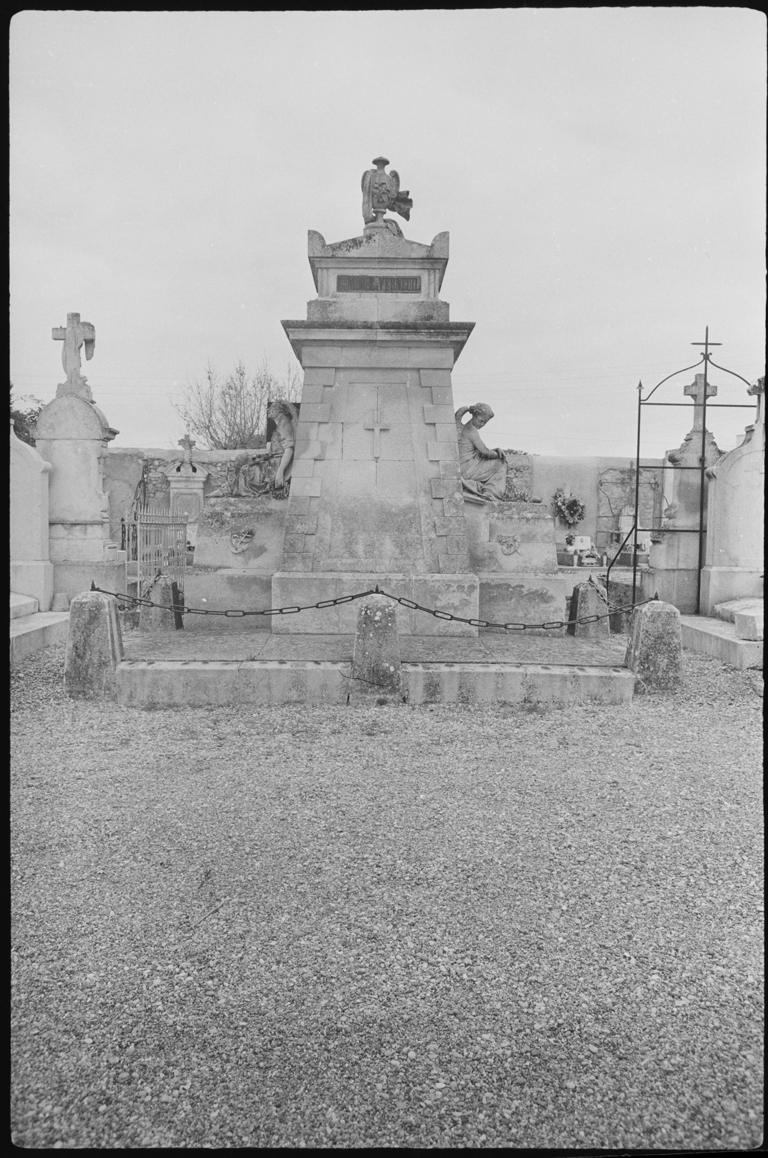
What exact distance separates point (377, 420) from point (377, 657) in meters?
3.17

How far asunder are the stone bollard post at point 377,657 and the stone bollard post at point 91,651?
1.89 meters

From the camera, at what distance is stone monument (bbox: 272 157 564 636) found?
7703mm

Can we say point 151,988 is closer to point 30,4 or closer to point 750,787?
point 30,4

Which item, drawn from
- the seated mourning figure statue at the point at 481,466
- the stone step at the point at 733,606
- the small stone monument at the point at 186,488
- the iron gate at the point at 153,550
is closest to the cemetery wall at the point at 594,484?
the small stone monument at the point at 186,488

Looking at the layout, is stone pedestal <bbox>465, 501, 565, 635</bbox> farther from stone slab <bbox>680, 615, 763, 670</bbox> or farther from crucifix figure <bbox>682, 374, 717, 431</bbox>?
crucifix figure <bbox>682, 374, 717, 431</bbox>

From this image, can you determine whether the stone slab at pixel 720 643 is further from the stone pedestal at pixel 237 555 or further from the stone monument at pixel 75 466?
the stone monument at pixel 75 466

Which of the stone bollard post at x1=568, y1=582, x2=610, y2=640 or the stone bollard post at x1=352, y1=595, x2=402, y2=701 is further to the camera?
the stone bollard post at x1=568, y1=582, x2=610, y2=640

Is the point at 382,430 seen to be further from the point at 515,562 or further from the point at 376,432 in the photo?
the point at 515,562

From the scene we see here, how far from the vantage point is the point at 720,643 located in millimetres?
7547

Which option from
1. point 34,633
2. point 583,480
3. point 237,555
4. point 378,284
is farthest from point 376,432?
point 583,480

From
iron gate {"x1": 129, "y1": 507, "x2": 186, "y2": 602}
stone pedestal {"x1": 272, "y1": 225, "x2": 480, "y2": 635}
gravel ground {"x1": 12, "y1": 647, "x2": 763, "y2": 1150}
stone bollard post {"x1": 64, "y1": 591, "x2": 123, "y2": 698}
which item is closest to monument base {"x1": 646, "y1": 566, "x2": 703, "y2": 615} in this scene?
stone pedestal {"x1": 272, "y1": 225, "x2": 480, "y2": 635}

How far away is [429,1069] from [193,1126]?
1.94 ft

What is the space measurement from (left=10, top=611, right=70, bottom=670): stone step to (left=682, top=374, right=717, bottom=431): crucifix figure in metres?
8.20

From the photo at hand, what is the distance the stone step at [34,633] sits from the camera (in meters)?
7.08
